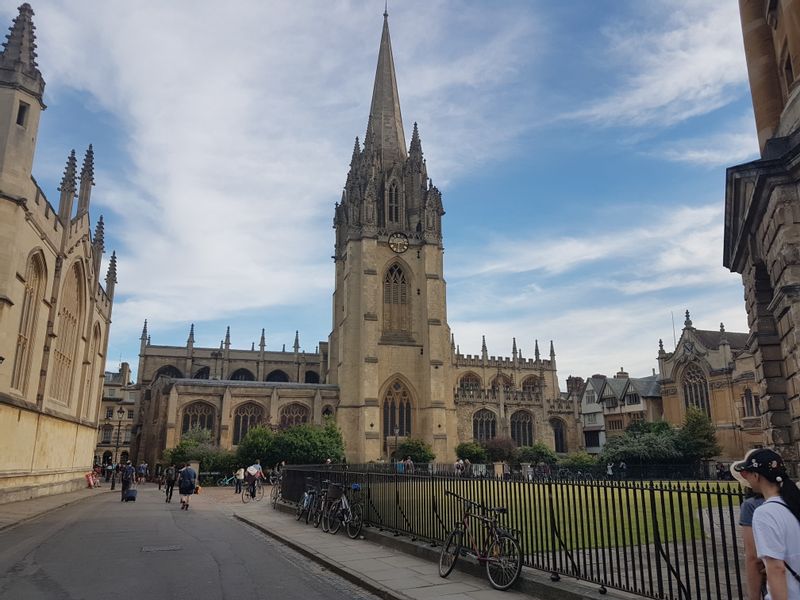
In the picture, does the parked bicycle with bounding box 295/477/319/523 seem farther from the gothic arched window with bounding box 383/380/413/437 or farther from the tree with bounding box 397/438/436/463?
the gothic arched window with bounding box 383/380/413/437

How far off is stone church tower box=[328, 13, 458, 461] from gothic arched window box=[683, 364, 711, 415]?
69.2 feet

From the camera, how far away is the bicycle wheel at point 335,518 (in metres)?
14.2

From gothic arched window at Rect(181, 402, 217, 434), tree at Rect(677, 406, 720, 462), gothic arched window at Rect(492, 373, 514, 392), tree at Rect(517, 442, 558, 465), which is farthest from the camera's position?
gothic arched window at Rect(492, 373, 514, 392)

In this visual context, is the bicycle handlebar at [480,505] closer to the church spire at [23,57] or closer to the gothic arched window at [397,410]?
the church spire at [23,57]

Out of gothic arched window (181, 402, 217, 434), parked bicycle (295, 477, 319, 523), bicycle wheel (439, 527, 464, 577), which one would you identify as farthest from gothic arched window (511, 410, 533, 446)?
bicycle wheel (439, 527, 464, 577)

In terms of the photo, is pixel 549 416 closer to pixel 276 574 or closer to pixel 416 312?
pixel 416 312

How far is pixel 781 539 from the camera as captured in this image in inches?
135

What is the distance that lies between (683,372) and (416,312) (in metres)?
24.8

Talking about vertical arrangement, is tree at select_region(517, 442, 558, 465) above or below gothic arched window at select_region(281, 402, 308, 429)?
below

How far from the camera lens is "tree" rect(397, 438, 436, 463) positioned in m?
47.4

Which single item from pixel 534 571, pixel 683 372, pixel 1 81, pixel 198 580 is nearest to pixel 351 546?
pixel 198 580

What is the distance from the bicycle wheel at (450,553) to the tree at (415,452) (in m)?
38.7

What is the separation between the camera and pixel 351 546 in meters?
12.3

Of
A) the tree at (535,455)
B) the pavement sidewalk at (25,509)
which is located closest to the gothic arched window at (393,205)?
the tree at (535,455)
